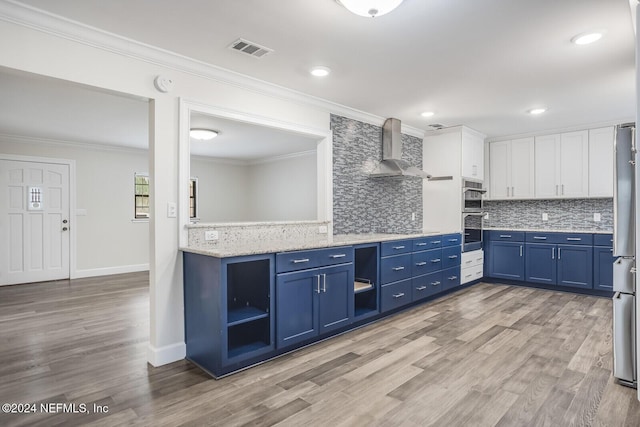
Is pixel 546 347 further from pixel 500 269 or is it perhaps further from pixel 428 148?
pixel 428 148

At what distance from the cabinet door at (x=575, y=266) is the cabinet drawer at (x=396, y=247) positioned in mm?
2587

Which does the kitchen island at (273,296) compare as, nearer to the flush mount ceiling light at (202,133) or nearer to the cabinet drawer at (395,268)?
the cabinet drawer at (395,268)

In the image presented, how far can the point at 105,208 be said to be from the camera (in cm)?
677

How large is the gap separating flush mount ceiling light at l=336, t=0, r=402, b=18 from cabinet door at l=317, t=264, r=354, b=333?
76.7 inches

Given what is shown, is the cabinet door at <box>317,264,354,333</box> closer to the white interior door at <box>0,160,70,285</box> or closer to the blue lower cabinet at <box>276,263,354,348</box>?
the blue lower cabinet at <box>276,263,354,348</box>

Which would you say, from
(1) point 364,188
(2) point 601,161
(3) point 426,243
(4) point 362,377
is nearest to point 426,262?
(3) point 426,243

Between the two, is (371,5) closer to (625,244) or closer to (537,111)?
(625,244)

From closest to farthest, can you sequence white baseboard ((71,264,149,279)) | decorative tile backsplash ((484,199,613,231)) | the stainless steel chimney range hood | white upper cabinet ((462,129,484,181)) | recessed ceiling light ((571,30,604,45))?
recessed ceiling light ((571,30,604,45)) → the stainless steel chimney range hood → decorative tile backsplash ((484,199,613,231)) → white upper cabinet ((462,129,484,181)) → white baseboard ((71,264,149,279))

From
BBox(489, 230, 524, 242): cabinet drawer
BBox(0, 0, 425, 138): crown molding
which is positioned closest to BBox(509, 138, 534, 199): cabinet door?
BBox(489, 230, 524, 242): cabinet drawer

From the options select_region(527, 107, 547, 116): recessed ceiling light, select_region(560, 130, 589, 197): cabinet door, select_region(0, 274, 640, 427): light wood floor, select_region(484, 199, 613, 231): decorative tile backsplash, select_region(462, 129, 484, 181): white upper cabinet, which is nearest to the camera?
select_region(0, 274, 640, 427): light wood floor

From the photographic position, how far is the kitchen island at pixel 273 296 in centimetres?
256

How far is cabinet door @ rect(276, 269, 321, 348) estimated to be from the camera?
280 cm

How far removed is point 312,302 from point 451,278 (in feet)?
8.73

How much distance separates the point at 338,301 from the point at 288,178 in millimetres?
5359
